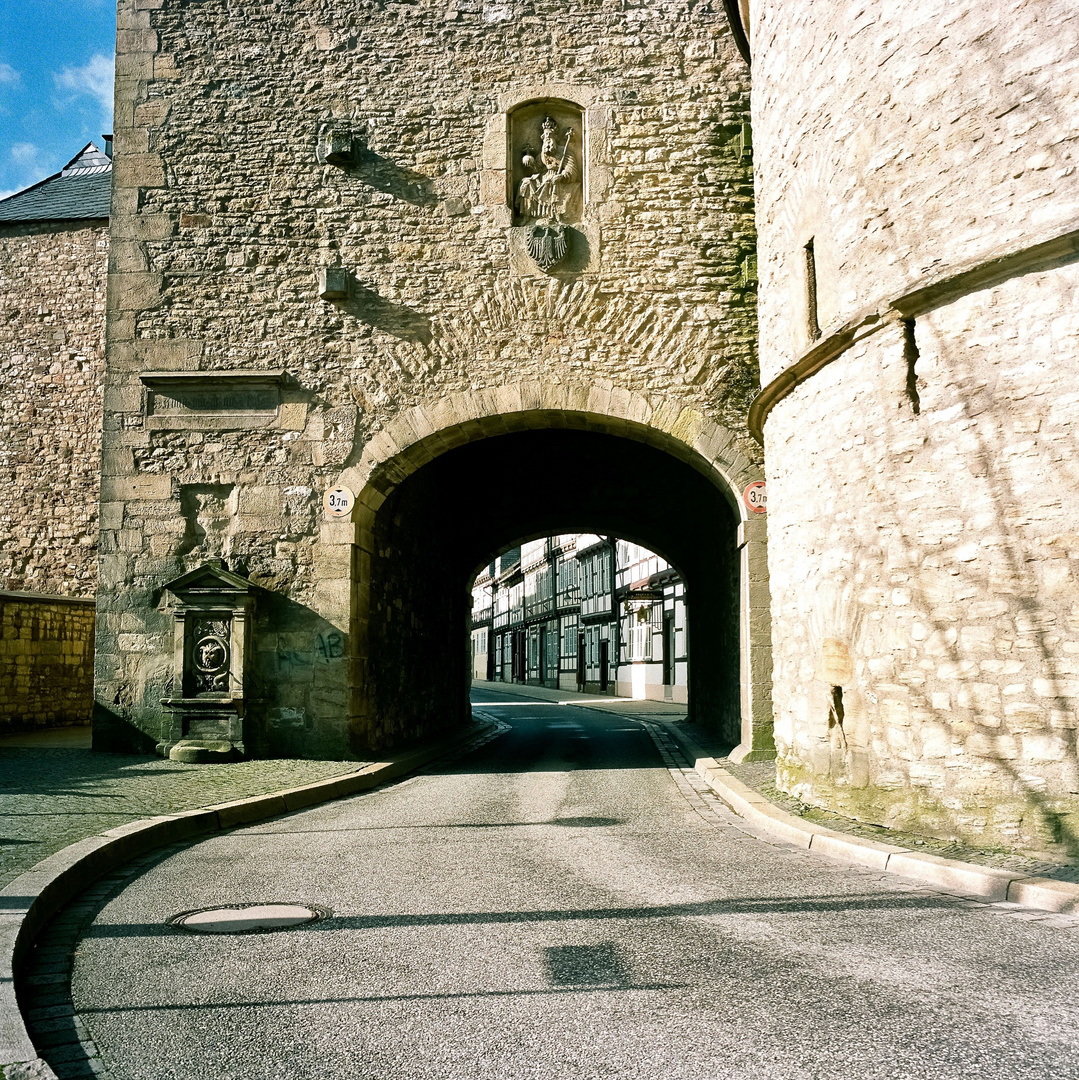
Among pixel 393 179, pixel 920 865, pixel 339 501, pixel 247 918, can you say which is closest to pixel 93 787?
pixel 339 501

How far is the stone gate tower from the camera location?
10.5m

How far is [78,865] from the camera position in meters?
4.91

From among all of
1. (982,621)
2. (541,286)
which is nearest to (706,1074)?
(982,621)

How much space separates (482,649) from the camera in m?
61.3

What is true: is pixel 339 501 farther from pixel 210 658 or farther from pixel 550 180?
pixel 550 180

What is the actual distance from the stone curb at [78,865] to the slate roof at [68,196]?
1300 centimetres

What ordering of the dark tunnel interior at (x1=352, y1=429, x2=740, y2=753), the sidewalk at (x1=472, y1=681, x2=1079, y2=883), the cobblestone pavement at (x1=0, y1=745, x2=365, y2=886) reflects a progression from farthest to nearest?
the dark tunnel interior at (x1=352, y1=429, x2=740, y2=753), the cobblestone pavement at (x1=0, y1=745, x2=365, y2=886), the sidewalk at (x1=472, y1=681, x2=1079, y2=883)

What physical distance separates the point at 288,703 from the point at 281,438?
2.75 meters

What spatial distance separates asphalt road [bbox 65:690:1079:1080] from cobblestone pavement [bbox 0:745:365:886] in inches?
25.7

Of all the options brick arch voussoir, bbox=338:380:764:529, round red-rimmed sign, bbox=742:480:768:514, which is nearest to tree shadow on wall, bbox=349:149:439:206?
brick arch voussoir, bbox=338:380:764:529

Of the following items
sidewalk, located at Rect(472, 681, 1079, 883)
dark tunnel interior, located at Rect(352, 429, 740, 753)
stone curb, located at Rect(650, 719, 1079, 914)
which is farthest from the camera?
dark tunnel interior, located at Rect(352, 429, 740, 753)

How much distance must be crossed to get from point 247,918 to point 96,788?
13.1 ft

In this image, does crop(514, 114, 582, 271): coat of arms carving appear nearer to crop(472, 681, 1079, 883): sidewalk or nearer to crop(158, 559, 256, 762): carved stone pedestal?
crop(158, 559, 256, 762): carved stone pedestal

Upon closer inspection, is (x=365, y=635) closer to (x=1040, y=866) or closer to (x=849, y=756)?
(x=849, y=756)
